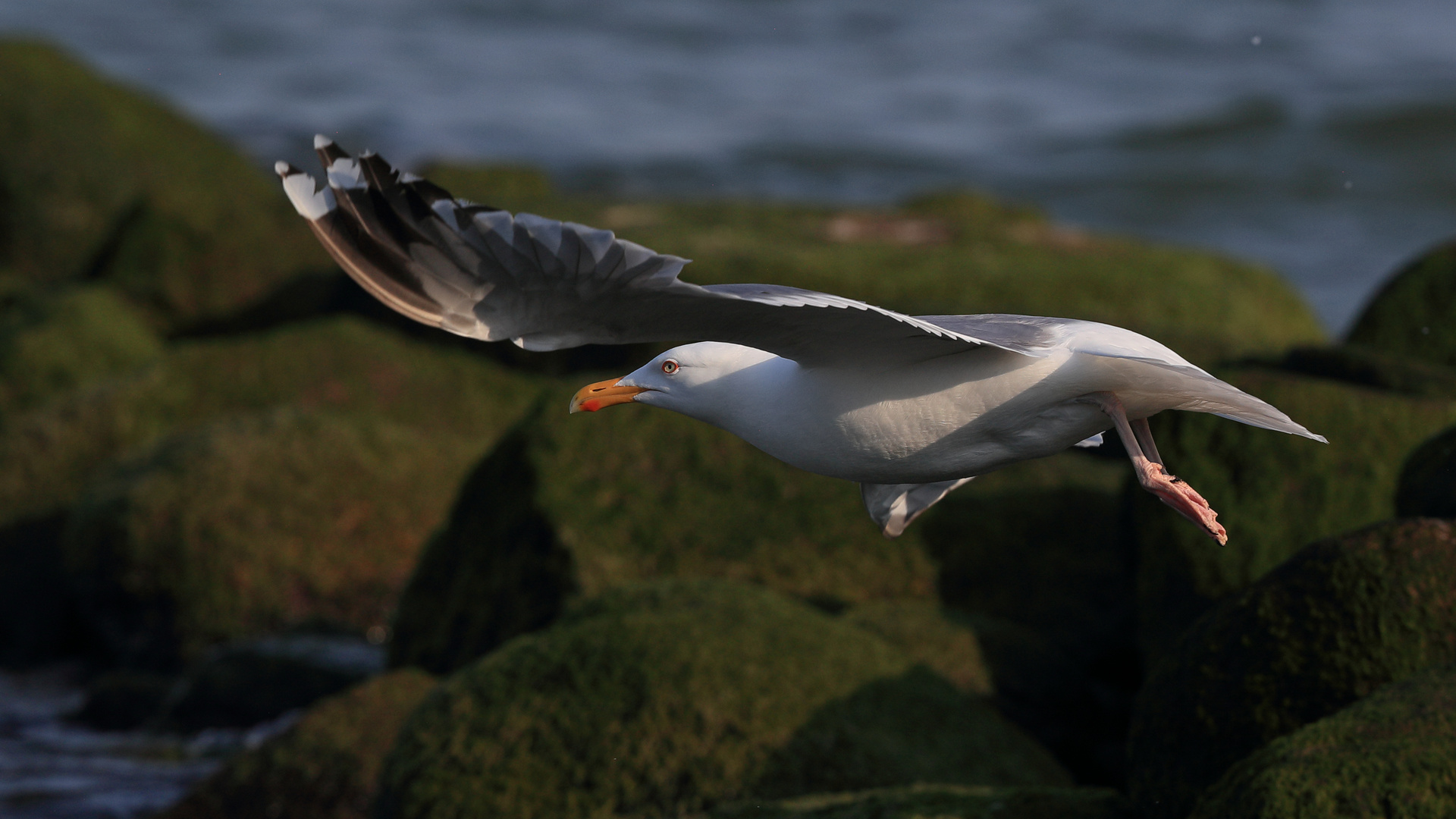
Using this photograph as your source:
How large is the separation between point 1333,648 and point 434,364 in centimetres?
729

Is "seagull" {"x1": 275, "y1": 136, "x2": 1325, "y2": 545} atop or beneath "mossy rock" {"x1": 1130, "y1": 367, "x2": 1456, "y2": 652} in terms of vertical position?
atop

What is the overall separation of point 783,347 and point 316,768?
3.20m

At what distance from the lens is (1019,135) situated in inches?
964

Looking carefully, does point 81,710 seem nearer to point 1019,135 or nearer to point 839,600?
point 839,600

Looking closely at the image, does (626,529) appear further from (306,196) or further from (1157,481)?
(306,196)

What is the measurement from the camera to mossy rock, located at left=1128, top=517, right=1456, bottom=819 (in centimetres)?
402

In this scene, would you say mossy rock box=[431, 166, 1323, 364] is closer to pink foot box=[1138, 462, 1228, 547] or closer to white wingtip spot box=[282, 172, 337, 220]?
pink foot box=[1138, 462, 1228, 547]

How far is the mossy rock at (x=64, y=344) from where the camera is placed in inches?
414

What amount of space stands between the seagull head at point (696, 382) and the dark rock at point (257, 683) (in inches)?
152

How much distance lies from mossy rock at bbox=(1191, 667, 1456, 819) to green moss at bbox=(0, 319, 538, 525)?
21.6ft

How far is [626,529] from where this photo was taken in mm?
6707

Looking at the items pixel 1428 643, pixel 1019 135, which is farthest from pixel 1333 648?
pixel 1019 135

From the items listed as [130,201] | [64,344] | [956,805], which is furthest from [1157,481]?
[130,201]

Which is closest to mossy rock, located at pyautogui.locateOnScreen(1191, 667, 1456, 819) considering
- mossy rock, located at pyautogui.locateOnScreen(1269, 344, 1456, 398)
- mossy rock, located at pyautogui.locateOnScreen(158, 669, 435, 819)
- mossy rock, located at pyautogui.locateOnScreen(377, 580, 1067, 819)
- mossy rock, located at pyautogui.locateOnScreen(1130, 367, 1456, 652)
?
mossy rock, located at pyautogui.locateOnScreen(377, 580, 1067, 819)
